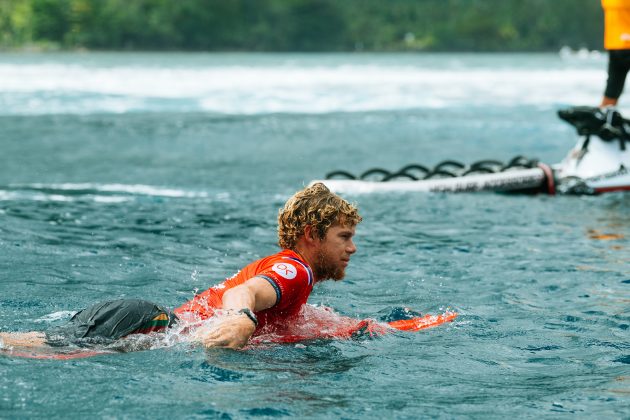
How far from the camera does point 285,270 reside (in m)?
5.84

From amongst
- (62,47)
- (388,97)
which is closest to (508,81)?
(388,97)

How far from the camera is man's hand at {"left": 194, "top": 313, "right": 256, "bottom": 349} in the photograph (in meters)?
5.27

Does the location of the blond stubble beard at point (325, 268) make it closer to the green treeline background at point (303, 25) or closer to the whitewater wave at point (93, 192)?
the whitewater wave at point (93, 192)

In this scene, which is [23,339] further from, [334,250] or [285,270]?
[334,250]

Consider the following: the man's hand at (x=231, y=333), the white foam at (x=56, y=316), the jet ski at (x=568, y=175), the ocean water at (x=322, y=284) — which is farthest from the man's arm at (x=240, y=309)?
the jet ski at (x=568, y=175)

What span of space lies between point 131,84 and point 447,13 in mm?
110357

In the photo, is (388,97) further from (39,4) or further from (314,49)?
(314,49)

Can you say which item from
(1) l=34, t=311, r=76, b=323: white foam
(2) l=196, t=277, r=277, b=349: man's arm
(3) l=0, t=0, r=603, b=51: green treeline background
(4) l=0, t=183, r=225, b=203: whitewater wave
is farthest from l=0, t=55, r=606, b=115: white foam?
(3) l=0, t=0, r=603, b=51: green treeline background

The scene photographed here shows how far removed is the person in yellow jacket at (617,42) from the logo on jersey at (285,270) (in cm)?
943

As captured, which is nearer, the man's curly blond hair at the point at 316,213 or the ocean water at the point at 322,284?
the ocean water at the point at 322,284

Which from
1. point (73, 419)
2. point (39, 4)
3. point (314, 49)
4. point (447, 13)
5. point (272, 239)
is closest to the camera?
point (73, 419)

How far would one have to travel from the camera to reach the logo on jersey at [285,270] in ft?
19.1

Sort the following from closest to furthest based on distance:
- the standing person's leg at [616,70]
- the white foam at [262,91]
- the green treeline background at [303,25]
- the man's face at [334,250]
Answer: the man's face at [334,250]
the standing person's leg at [616,70]
the white foam at [262,91]
the green treeline background at [303,25]

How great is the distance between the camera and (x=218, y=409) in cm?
530
